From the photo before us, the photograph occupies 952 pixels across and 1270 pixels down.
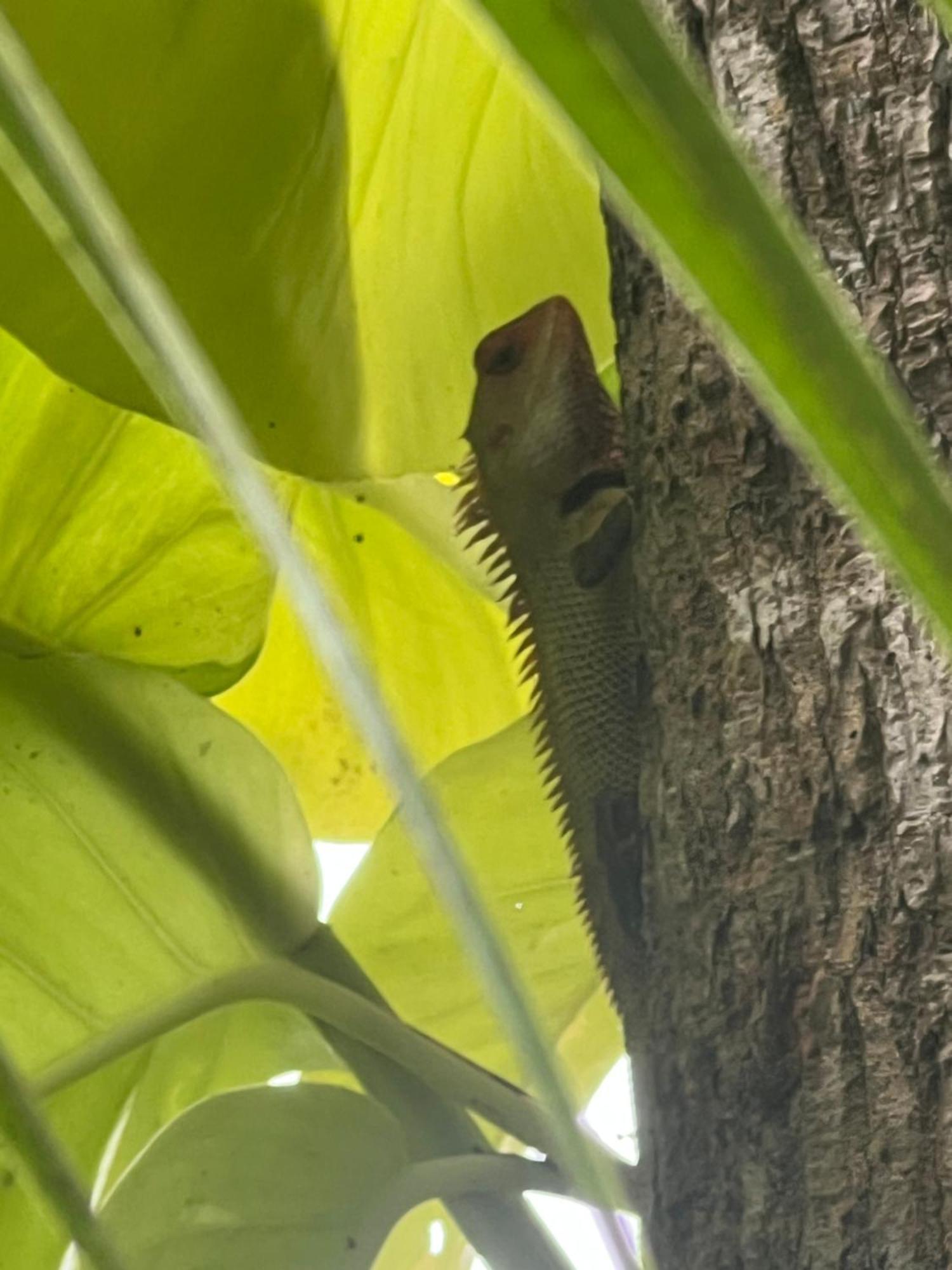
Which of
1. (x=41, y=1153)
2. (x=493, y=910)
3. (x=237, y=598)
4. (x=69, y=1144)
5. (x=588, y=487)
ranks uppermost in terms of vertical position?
(x=588, y=487)

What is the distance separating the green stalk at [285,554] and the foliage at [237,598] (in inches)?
19.0

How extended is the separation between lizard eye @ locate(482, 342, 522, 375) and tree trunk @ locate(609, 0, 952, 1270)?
0.85 ft

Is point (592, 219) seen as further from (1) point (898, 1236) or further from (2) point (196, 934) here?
(1) point (898, 1236)

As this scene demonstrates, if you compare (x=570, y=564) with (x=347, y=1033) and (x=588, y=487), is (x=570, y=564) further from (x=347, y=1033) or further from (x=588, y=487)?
(x=347, y=1033)

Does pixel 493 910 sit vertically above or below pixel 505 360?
below

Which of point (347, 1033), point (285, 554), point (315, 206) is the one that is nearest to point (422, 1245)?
point (347, 1033)

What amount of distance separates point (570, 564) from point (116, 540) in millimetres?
347

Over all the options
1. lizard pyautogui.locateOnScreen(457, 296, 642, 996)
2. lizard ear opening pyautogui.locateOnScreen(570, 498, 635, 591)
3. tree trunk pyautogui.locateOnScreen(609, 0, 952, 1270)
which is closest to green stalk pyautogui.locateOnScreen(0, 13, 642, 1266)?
tree trunk pyautogui.locateOnScreen(609, 0, 952, 1270)

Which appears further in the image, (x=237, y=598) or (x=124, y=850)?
(x=237, y=598)

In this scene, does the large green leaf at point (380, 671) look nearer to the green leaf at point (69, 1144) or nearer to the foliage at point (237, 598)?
the foliage at point (237, 598)

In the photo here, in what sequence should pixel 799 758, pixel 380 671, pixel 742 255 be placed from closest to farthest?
pixel 742 255
pixel 799 758
pixel 380 671

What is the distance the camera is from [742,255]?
0.54ft

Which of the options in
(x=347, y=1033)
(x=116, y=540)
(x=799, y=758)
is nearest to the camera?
(x=799, y=758)

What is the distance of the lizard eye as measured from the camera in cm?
100
